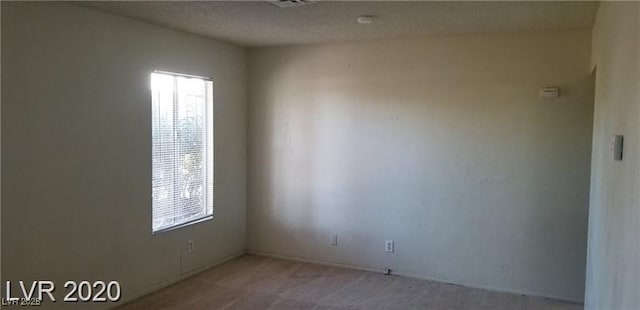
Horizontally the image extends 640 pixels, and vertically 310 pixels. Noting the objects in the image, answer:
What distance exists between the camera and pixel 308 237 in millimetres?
5441

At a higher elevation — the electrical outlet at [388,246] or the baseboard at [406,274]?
the electrical outlet at [388,246]

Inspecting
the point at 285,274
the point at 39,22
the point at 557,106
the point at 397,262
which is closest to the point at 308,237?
the point at 285,274

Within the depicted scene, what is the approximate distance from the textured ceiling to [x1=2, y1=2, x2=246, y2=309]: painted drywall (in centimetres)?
26

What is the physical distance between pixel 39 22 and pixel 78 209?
4.43 feet

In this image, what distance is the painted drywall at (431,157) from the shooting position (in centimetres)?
433

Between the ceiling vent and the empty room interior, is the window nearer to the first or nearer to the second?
the empty room interior

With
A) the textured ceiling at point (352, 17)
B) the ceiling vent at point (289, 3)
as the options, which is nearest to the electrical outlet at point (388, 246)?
the textured ceiling at point (352, 17)

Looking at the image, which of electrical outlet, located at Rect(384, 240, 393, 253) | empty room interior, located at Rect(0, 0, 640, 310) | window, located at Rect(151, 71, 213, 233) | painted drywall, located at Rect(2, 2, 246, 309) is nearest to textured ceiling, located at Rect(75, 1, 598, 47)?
empty room interior, located at Rect(0, 0, 640, 310)

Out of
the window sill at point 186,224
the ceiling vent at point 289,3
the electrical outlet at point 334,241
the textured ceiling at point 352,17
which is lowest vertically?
the electrical outlet at point 334,241

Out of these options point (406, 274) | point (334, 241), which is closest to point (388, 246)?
point (406, 274)

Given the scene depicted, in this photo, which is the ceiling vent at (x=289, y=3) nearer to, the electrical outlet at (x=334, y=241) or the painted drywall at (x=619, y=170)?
the painted drywall at (x=619, y=170)

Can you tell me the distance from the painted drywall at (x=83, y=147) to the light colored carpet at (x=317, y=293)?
0.31 metres

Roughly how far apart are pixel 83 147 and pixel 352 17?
2.28 m

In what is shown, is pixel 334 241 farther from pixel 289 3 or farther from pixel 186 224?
pixel 289 3
